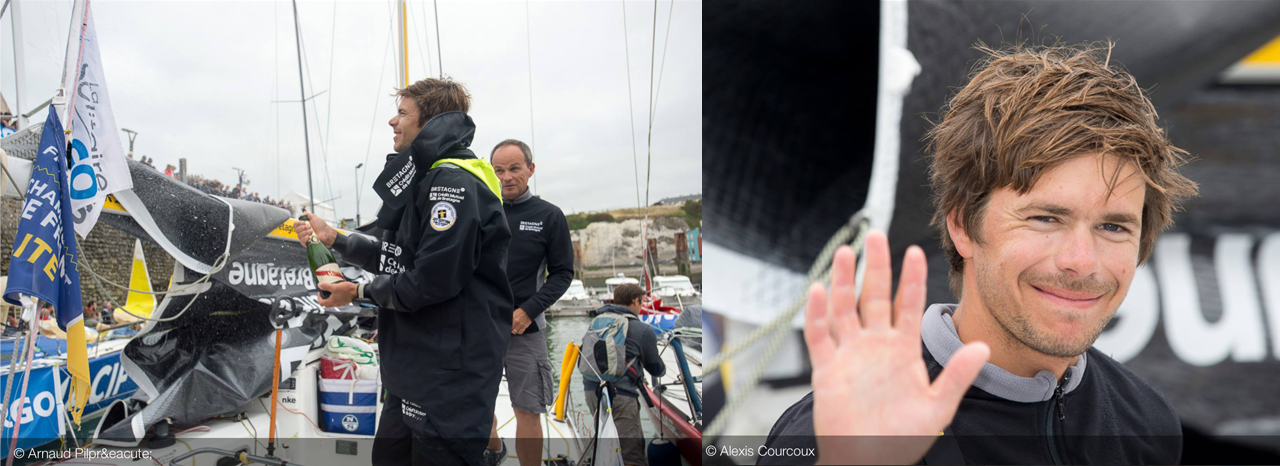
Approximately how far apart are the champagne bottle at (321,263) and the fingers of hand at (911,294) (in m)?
1.01

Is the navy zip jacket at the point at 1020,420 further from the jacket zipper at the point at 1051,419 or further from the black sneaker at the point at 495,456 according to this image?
the black sneaker at the point at 495,456

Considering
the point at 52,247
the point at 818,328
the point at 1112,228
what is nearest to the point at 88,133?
the point at 52,247

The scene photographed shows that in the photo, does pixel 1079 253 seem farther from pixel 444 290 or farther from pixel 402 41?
pixel 402 41

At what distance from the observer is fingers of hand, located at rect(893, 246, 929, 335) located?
536 mm

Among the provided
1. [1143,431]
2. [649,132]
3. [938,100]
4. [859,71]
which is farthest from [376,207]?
[1143,431]

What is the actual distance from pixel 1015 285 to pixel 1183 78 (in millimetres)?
707

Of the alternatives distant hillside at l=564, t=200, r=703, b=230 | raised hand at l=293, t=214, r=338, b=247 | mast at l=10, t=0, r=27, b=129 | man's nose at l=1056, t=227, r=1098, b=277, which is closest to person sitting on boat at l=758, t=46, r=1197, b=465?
man's nose at l=1056, t=227, r=1098, b=277

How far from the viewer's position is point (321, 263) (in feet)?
4.77

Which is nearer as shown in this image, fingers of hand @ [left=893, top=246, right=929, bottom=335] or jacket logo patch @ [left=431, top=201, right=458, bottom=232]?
fingers of hand @ [left=893, top=246, right=929, bottom=335]

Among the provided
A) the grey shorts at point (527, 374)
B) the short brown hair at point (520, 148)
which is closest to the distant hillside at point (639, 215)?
the short brown hair at point (520, 148)

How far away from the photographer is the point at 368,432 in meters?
1.69

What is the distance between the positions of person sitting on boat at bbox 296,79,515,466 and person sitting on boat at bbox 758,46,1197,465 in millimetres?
560

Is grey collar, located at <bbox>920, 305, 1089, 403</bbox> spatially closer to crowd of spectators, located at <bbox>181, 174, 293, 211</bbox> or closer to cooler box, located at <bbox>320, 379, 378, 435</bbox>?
cooler box, located at <bbox>320, 379, 378, 435</bbox>

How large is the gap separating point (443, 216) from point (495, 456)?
0.72 metres
